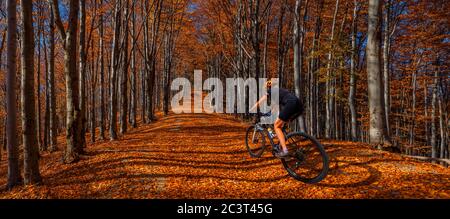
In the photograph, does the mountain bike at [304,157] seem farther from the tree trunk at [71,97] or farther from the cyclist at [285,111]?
the tree trunk at [71,97]

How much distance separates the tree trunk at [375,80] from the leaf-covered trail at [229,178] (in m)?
0.59

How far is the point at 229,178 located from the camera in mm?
6035

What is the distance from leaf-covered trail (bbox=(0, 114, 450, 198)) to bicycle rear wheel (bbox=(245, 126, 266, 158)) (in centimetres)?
32

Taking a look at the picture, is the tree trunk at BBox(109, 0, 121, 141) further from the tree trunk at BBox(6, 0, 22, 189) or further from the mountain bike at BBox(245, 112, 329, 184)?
the mountain bike at BBox(245, 112, 329, 184)

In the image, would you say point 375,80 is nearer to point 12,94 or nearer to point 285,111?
point 285,111

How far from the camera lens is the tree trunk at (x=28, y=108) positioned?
19.9 feet

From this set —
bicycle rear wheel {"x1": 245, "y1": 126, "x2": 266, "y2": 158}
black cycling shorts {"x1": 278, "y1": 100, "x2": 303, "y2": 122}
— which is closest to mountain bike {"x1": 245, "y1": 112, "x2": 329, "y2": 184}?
black cycling shorts {"x1": 278, "y1": 100, "x2": 303, "y2": 122}

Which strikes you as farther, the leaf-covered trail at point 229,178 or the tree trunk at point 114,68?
the tree trunk at point 114,68

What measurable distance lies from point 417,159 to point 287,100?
4578 mm

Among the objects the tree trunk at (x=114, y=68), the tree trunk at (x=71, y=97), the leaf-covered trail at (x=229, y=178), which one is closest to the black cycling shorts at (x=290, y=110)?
the leaf-covered trail at (x=229, y=178)

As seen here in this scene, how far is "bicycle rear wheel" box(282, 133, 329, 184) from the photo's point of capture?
5.49 metres

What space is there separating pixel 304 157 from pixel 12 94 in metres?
7.12
